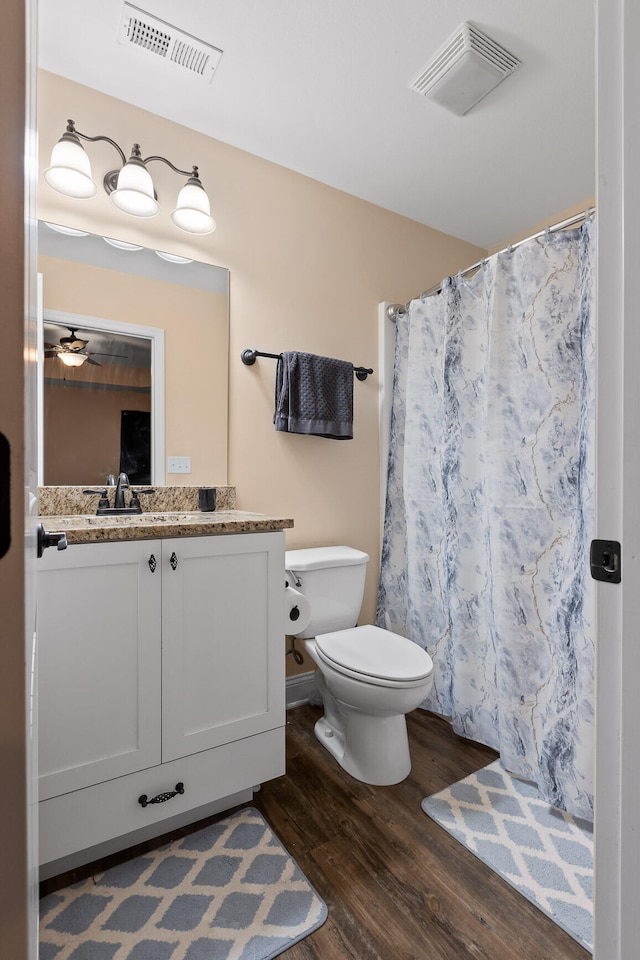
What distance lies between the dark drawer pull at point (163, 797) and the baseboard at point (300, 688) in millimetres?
829

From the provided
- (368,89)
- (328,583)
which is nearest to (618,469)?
(328,583)

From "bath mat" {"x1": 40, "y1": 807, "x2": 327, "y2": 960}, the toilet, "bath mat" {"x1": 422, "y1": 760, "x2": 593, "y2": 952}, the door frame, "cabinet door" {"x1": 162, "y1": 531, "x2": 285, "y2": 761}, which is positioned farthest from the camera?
the toilet

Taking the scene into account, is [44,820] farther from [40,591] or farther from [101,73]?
[101,73]

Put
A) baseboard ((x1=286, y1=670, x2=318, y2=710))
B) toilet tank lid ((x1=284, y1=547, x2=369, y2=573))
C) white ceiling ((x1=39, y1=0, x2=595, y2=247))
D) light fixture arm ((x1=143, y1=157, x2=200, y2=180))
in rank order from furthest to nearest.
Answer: baseboard ((x1=286, y1=670, x2=318, y2=710)) < toilet tank lid ((x1=284, y1=547, x2=369, y2=573)) < light fixture arm ((x1=143, y1=157, x2=200, y2=180)) < white ceiling ((x1=39, y1=0, x2=595, y2=247))

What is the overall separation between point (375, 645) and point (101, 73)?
2248mm

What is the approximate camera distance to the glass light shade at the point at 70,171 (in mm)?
1494

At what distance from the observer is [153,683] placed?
4.16ft

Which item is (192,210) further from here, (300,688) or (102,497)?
(300,688)

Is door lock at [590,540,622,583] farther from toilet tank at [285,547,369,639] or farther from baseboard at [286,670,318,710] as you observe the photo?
baseboard at [286,670,318,710]

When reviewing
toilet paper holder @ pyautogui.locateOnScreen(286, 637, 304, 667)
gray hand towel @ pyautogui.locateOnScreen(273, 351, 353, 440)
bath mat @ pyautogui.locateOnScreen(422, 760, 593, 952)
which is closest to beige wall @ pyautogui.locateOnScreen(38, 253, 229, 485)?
gray hand towel @ pyautogui.locateOnScreen(273, 351, 353, 440)

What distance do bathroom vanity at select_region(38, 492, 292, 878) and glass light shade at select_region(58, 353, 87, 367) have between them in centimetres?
55

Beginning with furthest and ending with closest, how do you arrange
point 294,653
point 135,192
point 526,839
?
point 294,653, point 135,192, point 526,839

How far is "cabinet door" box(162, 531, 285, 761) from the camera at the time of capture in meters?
1.30

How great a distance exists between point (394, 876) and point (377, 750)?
1.29 feet
